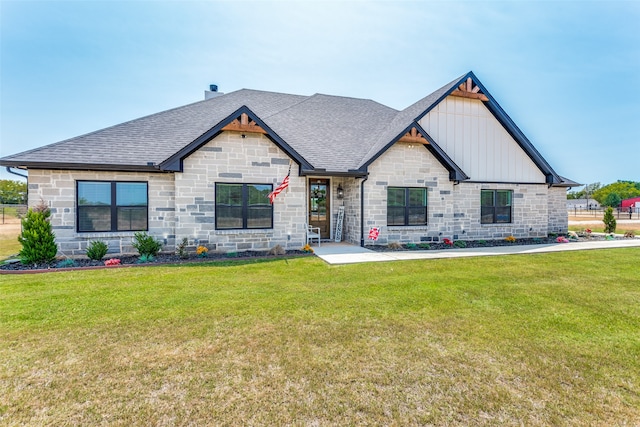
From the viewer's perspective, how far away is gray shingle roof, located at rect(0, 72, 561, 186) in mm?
9008

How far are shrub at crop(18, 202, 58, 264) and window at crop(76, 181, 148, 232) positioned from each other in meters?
1.12

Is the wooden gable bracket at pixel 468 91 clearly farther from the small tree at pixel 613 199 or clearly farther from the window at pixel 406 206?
the small tree at pixel 613 199

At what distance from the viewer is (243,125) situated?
9.44m

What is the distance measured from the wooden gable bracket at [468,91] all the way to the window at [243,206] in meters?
9.12

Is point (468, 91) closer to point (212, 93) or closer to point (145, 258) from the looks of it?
point (212, 93)

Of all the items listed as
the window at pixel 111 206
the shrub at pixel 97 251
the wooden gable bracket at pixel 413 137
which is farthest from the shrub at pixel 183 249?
the wooden gable bracket at pixel 413 137

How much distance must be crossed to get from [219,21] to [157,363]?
1064cm

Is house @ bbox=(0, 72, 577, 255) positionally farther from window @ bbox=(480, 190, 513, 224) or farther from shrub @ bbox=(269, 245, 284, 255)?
shrub @ bbox=(269, 245, 284, 255)

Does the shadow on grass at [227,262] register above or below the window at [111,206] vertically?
below

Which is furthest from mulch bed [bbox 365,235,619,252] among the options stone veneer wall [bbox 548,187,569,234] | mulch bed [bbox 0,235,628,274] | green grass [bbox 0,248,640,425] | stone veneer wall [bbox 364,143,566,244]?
green grass [bbox 0,248,640,425]

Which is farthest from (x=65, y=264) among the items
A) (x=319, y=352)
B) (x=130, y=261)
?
(x=319, y=352)

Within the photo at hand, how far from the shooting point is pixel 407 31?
35.9 feet

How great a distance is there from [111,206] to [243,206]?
4.09 m

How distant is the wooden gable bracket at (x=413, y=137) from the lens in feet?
36.0
